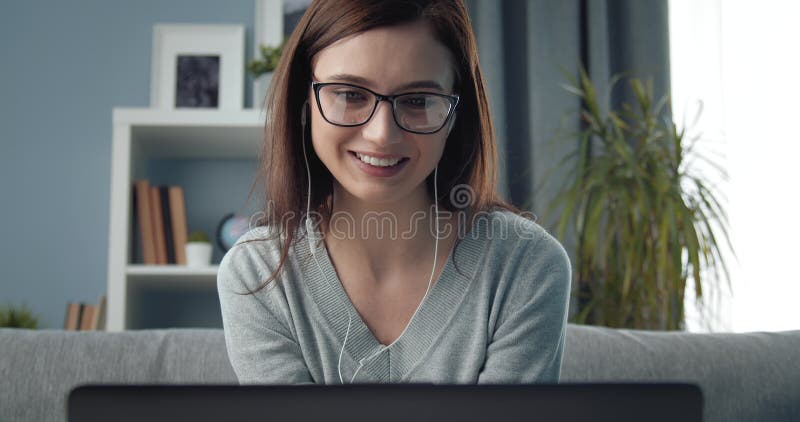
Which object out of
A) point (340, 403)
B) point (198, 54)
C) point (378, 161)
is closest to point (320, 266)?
point (378, 161)

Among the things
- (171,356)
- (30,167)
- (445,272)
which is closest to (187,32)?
(30,167)

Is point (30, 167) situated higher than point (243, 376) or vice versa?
point (30, 167)

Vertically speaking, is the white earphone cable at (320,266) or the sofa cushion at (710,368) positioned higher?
the white earphone cable at (320,266)

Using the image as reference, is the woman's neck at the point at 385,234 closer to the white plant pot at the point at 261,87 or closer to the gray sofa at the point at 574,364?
the gray sofa at the point at 574,364

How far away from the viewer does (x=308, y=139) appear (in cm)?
114

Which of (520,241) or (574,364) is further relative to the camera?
(574,364)

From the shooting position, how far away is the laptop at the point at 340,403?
0.48 m

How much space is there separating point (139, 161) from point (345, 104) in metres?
1.54

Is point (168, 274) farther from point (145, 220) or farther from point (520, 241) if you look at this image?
point (520, 241)

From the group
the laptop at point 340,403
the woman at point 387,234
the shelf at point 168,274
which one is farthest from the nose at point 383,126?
the shelf at point 168,274

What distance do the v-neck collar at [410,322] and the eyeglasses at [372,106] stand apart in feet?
0.84

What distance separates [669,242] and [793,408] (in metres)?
0.88

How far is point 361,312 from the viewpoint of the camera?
3.72ft

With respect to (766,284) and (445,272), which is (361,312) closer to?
(445,272)
